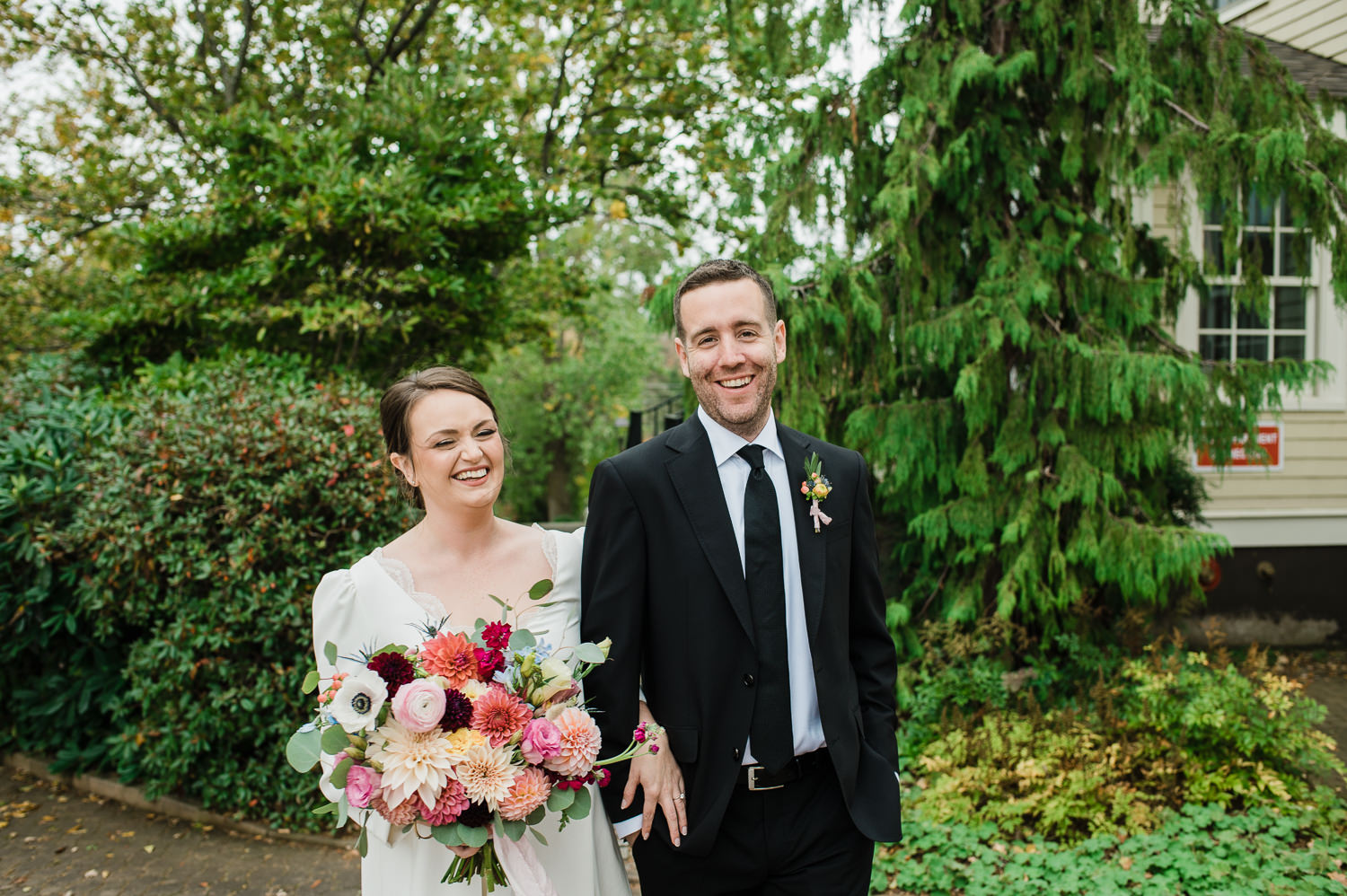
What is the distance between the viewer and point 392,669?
1.91 m

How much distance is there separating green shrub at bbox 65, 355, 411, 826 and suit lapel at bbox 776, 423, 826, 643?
2.96 m

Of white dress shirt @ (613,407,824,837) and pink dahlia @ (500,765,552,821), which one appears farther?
white dress shirt @ (613,407,824,837)

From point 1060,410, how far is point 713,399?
3.95m

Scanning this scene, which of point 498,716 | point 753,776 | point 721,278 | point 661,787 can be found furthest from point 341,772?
point 721,278

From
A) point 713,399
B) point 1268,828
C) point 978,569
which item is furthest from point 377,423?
Result: point 1268,828

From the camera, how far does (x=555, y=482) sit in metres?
18.3

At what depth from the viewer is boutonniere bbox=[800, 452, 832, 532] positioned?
2.37 m

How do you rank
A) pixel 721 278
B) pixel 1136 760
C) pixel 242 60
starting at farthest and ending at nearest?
pixel 242 60 → pixel 1136 760 → pixel 721 278

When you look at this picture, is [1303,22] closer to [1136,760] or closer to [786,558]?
[1136,760]

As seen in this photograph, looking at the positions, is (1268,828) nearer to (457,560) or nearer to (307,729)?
(457,560)

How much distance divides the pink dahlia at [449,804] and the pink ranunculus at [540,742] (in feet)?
0.48

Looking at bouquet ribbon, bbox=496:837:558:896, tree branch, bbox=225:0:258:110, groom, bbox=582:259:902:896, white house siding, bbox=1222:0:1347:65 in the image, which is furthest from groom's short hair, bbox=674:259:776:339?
white house siding, bbox=1222:0:1347:65

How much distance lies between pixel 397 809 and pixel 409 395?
108 centimetres

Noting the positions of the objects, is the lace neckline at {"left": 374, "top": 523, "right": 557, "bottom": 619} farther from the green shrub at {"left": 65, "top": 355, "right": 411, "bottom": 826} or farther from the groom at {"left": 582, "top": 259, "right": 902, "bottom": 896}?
the green shrub at {"left": 65, "top": 355, "right": 411, "bottom": 826}
